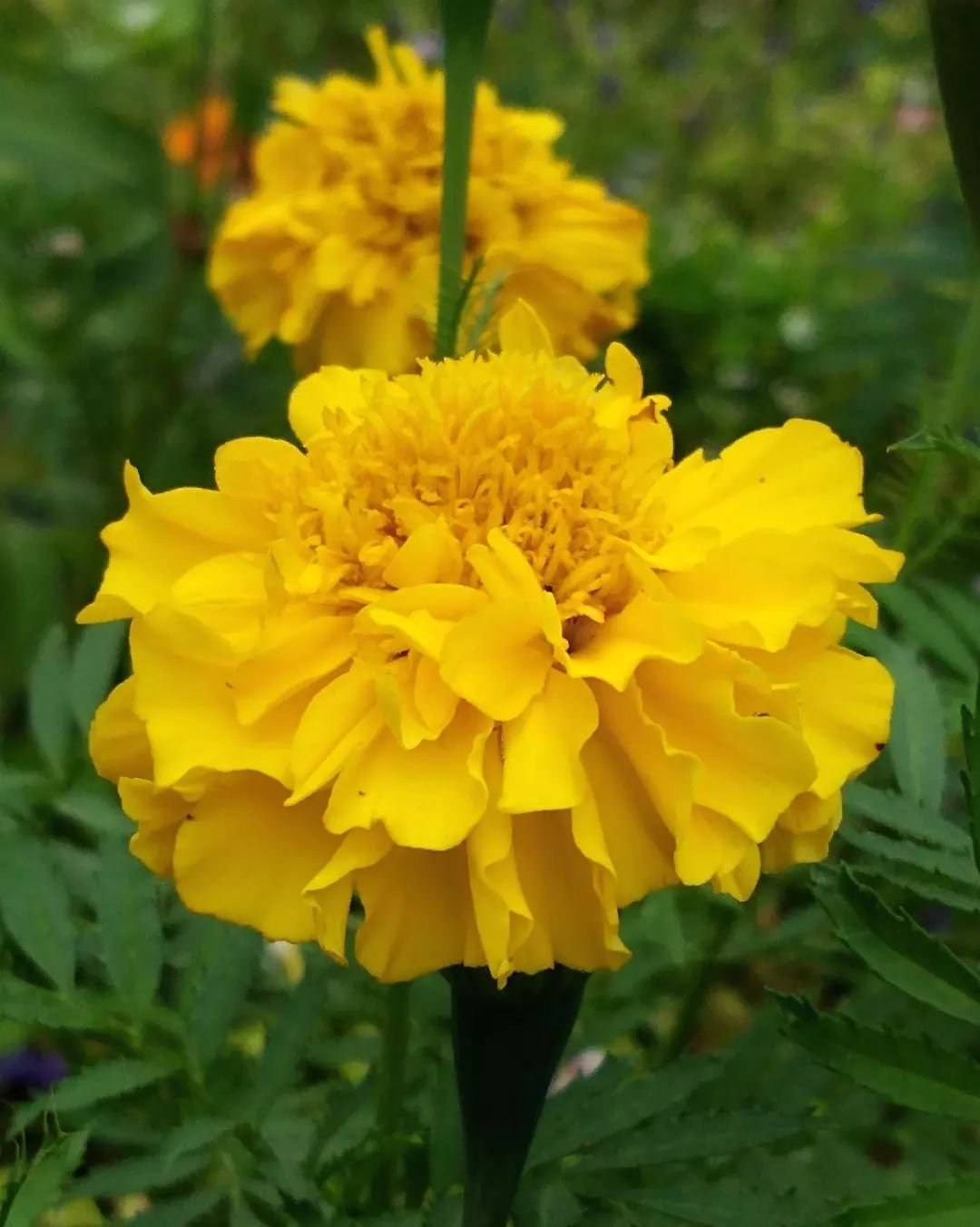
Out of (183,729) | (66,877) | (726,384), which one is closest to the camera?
(183,729)

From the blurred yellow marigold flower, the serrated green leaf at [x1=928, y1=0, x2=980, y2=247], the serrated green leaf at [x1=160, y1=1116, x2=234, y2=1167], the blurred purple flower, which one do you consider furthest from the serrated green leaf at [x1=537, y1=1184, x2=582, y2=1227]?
the blurred yellow marigold flower

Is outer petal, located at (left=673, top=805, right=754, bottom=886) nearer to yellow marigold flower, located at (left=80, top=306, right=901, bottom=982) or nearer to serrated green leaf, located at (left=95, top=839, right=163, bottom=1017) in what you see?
yellow marigold flower, located at (left=80, top=306, right=901, bottom=982)

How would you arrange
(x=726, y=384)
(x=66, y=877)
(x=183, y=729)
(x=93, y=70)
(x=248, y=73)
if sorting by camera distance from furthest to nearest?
1. (x=93, y=70)
2. (x=726, y=384)
3. (x=248, y=73)
4. (x=66, y=877)
5. (x=183, y=729)

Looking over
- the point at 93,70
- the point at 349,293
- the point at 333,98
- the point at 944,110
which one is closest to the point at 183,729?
the point at 944,110

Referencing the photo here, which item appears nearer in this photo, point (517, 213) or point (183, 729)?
point (183, 729)

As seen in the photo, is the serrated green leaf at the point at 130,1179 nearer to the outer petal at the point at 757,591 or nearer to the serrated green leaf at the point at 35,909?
the serrated green leaf at the point at 35,909

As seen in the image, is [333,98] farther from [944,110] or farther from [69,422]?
[69,422]

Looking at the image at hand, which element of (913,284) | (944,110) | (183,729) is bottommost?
(913,284)

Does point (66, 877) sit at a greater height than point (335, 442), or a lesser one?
lesser
